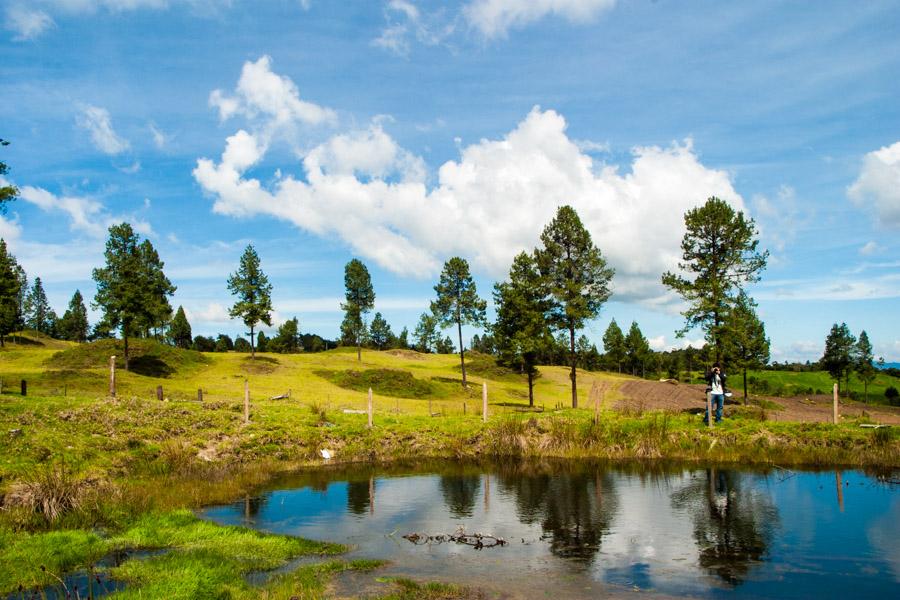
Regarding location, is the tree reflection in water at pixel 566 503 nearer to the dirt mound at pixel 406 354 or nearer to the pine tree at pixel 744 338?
the pine tree at pixel 744 338

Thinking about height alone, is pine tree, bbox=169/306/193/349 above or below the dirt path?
above

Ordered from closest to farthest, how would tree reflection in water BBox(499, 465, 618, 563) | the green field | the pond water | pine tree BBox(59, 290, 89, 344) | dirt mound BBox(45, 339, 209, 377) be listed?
the pond water < the green field < tree reflection in water BBox(499, 465, 618, 563) < dirt mound BBox(45, 339, 209, 377) < pine tree BBox(59, 290, 89, 344)

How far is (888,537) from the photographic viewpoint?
1459cm

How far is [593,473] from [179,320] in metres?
125

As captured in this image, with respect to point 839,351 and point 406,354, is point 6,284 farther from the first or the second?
point 839,351

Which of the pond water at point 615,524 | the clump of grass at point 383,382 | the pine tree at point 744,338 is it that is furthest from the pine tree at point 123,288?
the pine tree at point 744,338

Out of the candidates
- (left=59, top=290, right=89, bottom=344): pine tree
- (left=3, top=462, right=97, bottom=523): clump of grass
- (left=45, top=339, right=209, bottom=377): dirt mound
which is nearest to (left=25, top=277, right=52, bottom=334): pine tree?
(left=59, top=290, right=89, bottom=344): pine tree

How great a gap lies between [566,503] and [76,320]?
15278 centimetres

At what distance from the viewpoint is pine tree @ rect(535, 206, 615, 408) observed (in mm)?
45719

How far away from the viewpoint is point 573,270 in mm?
46562

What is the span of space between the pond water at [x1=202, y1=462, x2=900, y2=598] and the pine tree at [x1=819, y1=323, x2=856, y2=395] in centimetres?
6407

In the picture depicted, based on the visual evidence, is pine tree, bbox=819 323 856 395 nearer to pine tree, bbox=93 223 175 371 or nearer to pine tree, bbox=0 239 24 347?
pine tree, bbox=93 223 175 371

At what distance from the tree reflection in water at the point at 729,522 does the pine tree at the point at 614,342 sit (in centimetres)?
9786

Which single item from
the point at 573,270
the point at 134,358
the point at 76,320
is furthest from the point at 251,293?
the point at 76,320
